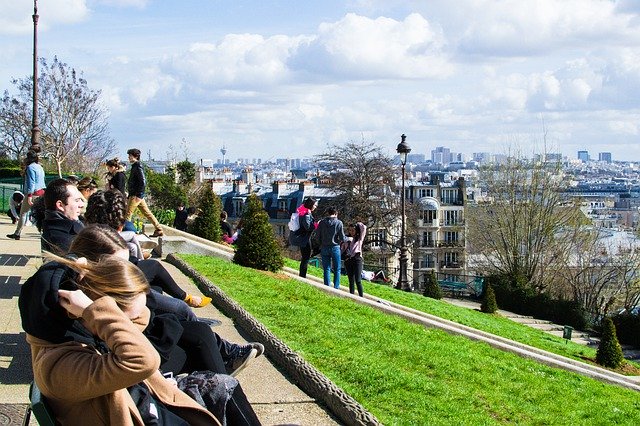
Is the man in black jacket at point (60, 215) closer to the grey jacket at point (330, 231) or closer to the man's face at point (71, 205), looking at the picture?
the man's face at point (71, 205)

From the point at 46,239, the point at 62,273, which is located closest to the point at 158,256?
the point at 46,239

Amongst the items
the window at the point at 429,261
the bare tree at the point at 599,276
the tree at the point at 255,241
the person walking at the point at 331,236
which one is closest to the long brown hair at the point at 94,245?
the person walking at the point at 331,236

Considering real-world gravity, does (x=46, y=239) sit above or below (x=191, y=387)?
above

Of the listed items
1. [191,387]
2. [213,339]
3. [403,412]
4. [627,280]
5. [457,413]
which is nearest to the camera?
[191,387]

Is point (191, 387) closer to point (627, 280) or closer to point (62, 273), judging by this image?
point (62, 273)

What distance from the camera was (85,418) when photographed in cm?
420

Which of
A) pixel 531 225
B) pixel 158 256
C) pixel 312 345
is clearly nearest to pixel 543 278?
pixel 531 225

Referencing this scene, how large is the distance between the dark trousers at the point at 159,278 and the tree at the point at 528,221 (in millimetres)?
40890

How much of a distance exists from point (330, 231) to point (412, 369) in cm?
713

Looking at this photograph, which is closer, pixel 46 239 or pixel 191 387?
pixel 191 387

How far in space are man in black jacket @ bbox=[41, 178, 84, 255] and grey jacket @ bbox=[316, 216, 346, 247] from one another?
951 cm

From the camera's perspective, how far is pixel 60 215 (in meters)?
7.67

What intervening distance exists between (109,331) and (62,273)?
1.84ft

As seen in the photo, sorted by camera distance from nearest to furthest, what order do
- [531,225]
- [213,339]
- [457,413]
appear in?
[213,339] < [457,413] < [531,225]
